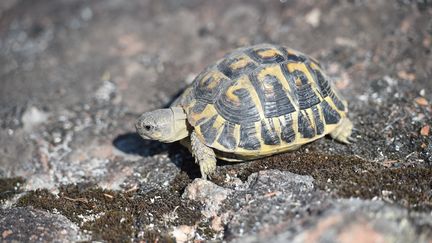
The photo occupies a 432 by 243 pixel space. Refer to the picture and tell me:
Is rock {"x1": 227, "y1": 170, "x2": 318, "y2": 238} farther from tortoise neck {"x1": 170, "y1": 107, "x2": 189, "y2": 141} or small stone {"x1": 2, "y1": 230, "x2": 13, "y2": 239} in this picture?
small stone {"x1": 2, "y1": 230, "x2": 13, "y2": 239}

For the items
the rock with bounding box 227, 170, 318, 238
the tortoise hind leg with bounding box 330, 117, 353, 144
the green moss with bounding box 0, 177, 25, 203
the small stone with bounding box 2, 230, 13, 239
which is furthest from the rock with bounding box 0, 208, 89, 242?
the tortoise hind leg with bounding box 330, 117, 353, 144

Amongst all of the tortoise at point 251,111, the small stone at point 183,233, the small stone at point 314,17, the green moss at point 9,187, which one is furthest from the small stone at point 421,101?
the green moss at point 9,187

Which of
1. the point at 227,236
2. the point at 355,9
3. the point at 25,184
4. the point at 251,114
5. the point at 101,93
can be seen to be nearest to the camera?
the point at 227,236

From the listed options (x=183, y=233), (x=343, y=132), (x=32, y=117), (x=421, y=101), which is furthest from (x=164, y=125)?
(x=421, y=101)

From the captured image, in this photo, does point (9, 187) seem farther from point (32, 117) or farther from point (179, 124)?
point (179, 124)

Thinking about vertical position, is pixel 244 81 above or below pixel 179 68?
above

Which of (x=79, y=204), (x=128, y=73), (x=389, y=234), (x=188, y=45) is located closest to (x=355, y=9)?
(x=188, y=45)

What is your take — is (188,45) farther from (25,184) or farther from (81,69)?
(25,184)

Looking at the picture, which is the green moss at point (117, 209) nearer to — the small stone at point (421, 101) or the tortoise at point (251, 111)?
the tortoise at point (251, 111)
